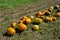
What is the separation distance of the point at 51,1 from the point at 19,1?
5.45ft

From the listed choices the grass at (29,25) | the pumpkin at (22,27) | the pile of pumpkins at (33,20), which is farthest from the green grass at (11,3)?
the pumpkin at (22,27)

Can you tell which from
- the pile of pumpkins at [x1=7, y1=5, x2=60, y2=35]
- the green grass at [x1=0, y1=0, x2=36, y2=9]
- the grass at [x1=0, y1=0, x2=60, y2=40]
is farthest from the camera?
the green grass at [x1=0, y1=0, x2=36, y2=9]

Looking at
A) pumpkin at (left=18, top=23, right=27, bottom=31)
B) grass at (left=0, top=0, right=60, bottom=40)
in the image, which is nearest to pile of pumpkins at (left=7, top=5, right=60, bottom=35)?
pumpkin at (left=18, top=23, right=27, bottom=31)

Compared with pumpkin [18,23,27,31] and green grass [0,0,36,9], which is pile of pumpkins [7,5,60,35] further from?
green grass [0,0,36,9]

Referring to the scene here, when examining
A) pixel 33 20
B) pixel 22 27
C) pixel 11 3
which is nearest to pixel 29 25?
pixel 33 20

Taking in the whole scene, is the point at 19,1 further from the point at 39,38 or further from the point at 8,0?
the point at 39,38

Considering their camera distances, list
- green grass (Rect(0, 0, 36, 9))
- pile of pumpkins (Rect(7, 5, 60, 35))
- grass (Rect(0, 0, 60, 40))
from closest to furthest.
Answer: grass (Rect(0, 0, 60, 40)), pile of pumpkins (Rect(7, 5, 60, 35)), green grass (Rect(0, 0, 36, 9))

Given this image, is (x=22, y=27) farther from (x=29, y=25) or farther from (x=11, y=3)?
(x=11, y=3)

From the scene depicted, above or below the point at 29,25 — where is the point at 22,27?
above

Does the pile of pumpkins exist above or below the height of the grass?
above

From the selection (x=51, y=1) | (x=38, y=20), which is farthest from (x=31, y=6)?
(x=38, y=20)

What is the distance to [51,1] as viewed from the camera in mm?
9055

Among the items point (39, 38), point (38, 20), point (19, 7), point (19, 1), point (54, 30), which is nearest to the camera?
point (39, 38)

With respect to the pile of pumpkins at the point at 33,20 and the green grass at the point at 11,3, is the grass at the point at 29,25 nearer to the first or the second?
the green grass at the point at 11,3
